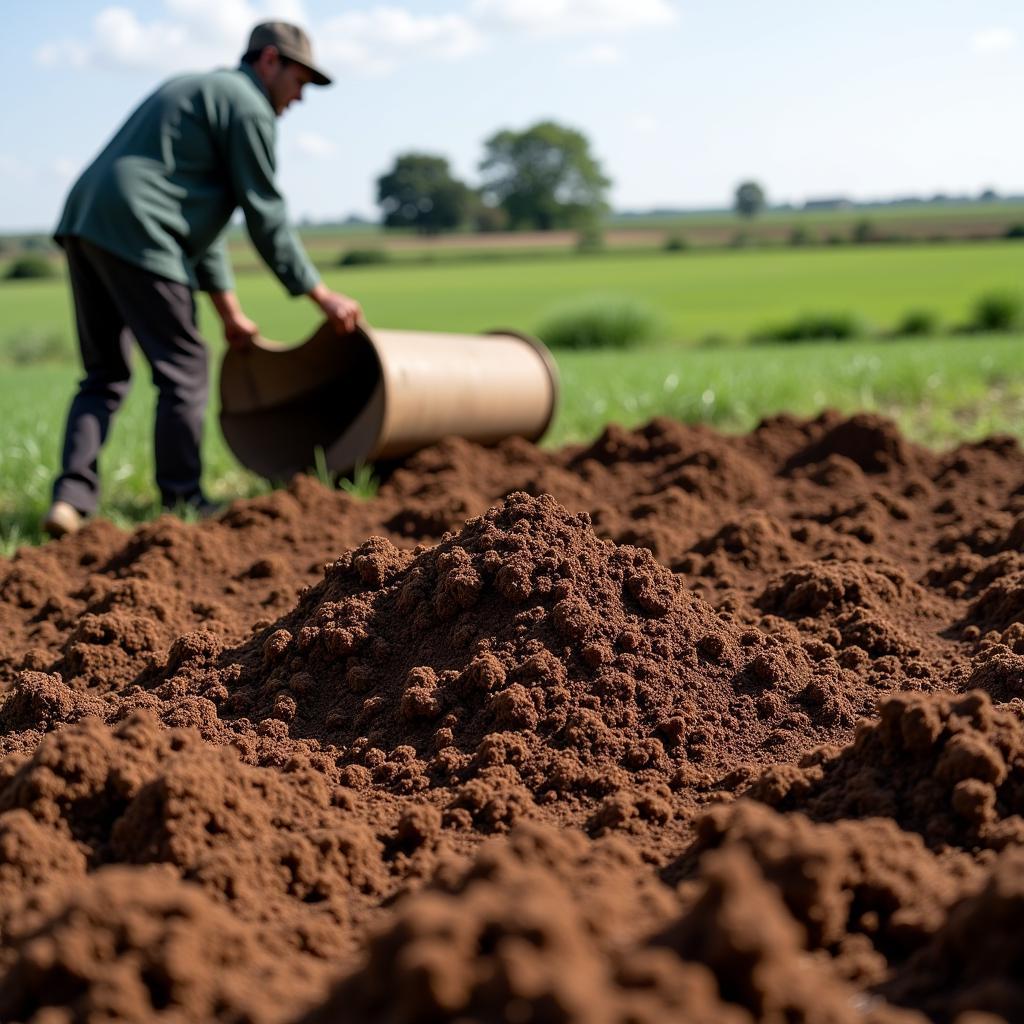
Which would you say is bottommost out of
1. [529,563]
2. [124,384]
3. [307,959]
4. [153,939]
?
[307,959]

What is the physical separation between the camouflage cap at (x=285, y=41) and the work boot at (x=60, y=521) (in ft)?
7.21

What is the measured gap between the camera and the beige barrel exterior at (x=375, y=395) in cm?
528

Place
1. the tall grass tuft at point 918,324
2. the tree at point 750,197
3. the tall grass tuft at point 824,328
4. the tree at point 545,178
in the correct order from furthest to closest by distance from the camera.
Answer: the tree at point 750,197 < the tree at point 545,178 < the tall grass tuft at point 824,328 < the tall grass tuft at point 918,324

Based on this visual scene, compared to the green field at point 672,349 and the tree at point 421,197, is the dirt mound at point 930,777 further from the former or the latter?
the tree at point 421,197

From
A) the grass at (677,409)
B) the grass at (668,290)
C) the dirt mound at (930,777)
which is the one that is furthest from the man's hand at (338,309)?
the grass at (668,290)

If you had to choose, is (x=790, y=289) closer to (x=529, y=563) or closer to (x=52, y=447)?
(x=52, y=447)

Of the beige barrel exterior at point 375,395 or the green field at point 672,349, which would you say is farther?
the green field at point 672,349

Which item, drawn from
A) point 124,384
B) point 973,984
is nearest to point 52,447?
point 124,384

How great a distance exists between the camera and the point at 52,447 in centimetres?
632

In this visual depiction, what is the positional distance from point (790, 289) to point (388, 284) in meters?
17.1

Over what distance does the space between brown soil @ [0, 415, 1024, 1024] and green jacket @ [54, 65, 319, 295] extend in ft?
4.75

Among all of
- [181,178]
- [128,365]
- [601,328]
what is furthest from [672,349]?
[181,178]

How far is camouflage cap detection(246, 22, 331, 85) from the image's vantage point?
5.01m

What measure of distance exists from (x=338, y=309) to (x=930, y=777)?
12.2 ft
